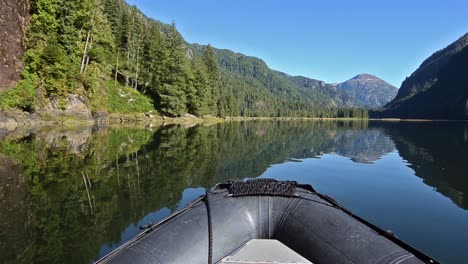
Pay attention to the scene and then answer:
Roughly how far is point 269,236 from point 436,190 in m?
9.11

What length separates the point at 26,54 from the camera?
104 feet

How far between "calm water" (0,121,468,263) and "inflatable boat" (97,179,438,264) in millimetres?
2377

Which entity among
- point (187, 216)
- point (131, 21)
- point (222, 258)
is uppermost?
point (131, 21)

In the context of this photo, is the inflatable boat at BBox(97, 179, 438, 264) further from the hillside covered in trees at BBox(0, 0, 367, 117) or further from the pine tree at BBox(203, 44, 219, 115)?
the pine tree at BBox(203, 44, 219, 115)

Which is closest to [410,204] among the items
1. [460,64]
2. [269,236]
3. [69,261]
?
[269,236]

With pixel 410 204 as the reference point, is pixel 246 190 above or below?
above

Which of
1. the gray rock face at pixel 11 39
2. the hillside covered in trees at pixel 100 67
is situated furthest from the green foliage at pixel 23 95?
the gray rock face at pixel 11 39

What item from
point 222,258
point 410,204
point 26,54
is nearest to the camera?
point 222,258

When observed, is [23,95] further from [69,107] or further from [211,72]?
[211,72]

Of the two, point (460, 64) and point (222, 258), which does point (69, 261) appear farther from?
point (460, 64)

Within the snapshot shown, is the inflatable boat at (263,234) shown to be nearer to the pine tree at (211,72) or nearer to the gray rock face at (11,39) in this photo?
the gray rock face at (11,39)

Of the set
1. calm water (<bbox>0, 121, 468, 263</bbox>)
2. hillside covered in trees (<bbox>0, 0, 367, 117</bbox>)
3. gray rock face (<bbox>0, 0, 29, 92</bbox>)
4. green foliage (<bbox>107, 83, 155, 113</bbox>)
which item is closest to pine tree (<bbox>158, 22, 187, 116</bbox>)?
hillside covered in trees (<bbox>0, 0, 367, 117</bbox>)

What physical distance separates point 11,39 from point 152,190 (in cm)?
2958

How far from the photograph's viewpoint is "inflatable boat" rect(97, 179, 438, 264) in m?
3.57
